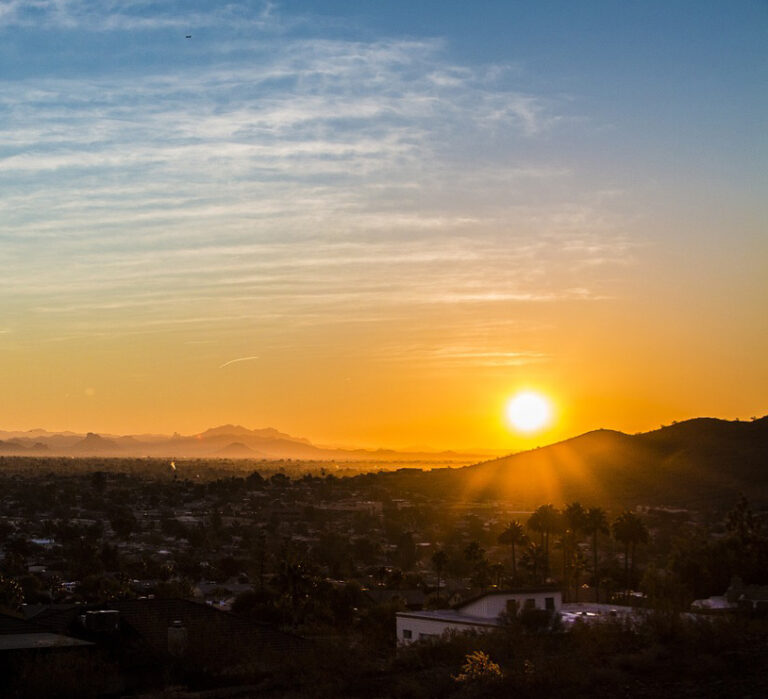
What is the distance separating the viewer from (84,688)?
1177 inches

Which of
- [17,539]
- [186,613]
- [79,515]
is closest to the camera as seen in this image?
[186,613]

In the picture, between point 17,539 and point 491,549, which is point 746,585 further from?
point 17,539

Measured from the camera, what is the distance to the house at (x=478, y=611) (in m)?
45.5

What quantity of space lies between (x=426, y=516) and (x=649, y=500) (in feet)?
96.4

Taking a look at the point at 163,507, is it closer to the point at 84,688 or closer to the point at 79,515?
the point at 79,515

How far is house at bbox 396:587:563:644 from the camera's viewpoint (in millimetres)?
45509

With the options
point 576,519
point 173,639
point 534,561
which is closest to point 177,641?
point 173,639

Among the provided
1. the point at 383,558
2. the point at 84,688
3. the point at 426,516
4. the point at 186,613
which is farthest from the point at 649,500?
the point at 84,688

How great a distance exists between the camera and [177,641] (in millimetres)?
38406

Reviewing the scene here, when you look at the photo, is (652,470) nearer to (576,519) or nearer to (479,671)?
(576,519)

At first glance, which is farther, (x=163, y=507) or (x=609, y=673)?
(x=163, y=507)

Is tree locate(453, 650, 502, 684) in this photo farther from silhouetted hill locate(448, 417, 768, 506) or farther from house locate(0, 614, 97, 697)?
silhouetted hill locate(448, 417, 768, 506)

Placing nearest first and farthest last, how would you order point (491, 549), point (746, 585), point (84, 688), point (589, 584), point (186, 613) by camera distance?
1. point (84, 688)
2. point (186, 613)
3. point (746, 585)
4. point (589, 584)
5. point (491, 549)

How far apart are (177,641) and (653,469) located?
136428 millimetres
